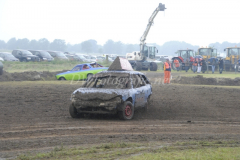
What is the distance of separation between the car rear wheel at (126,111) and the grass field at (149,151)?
2788mm

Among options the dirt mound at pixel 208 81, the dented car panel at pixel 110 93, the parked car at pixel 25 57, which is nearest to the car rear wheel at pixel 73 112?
the dented car panel at pixel 110 93

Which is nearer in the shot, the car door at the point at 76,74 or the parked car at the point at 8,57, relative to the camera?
the car door at the point at 76,74

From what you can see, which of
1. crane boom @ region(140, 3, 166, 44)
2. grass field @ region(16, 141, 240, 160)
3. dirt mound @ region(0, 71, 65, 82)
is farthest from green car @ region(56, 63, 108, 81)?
grass field @ region(16, 141, 240, 160)

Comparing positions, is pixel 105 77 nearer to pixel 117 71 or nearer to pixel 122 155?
pixel 117 71

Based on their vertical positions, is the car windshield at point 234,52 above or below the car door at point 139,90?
above

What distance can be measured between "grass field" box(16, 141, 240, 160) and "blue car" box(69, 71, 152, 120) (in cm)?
283

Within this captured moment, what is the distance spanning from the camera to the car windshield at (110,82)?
10102mm

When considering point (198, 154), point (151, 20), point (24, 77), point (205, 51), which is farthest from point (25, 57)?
point (198, 154)

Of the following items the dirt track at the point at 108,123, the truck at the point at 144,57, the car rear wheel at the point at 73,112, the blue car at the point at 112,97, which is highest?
the truck at the point at 144,57

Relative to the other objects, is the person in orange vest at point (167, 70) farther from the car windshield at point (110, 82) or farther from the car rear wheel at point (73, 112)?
Result: the car rear wheel at point (73, 112)

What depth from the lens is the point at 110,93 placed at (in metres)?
9.26

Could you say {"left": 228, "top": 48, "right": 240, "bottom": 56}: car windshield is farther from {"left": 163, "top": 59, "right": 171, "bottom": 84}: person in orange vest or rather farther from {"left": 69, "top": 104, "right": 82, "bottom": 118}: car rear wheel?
{"left": 69, "top": 104, "right": 82, "bottom": 118}: car rear wheel

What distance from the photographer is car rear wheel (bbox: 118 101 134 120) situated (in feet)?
30.3

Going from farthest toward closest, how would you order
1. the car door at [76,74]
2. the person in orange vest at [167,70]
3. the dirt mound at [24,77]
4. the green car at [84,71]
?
→ the dirt mound at [24,77]
the car door at [76,74]
the green car at [84,71]
the person in orange vest at [167,70]
